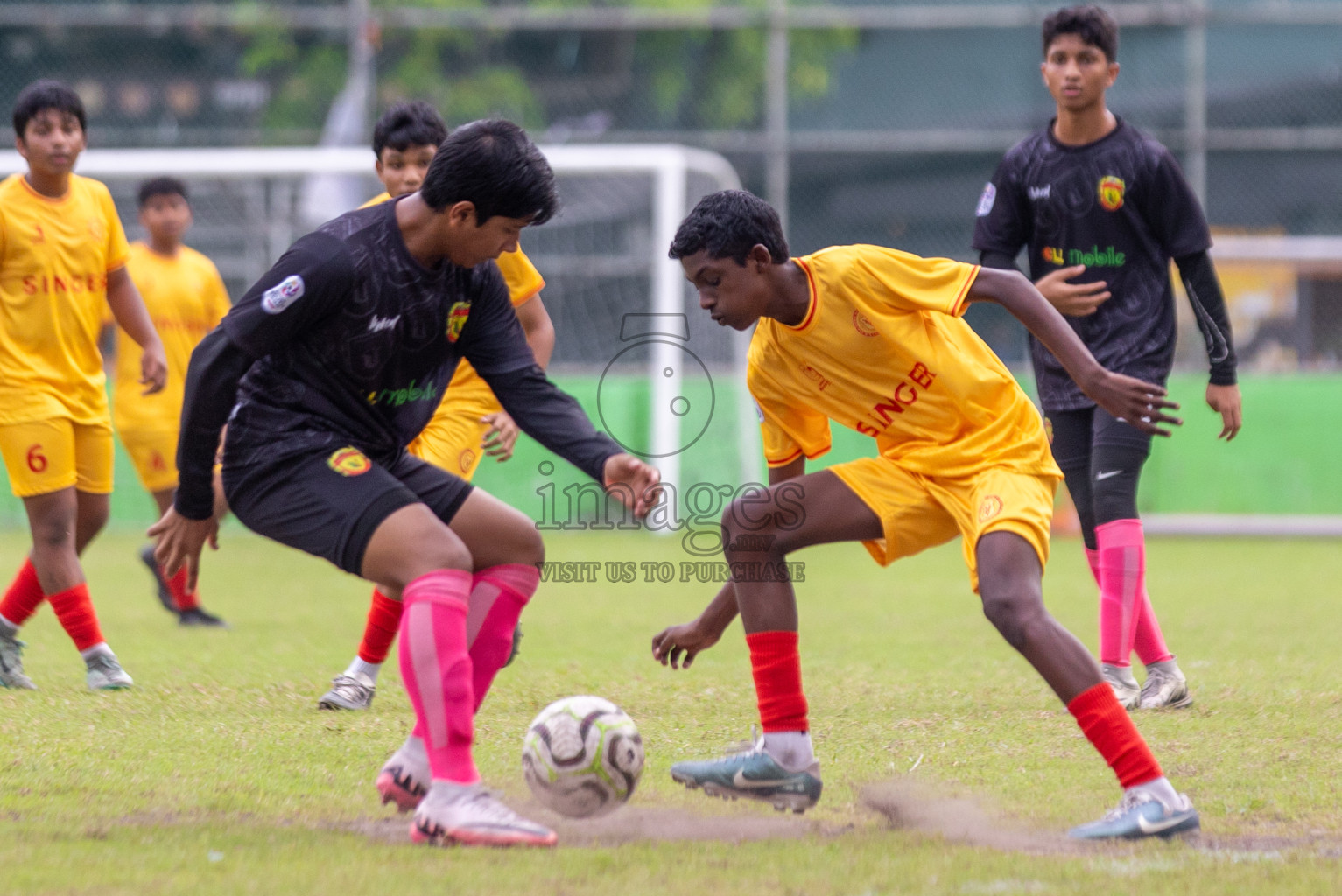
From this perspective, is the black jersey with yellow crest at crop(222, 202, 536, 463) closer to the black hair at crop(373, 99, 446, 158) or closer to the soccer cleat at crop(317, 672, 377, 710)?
the soccer cleat at crop(317, 672, 377, 710)

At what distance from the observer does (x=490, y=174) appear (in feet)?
11.2

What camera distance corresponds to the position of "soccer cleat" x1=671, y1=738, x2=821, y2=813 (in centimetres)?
374

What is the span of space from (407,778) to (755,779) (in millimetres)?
854

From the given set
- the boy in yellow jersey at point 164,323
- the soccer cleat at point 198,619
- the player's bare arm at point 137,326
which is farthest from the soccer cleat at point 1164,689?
the boy in yellow jersey at point 164,323

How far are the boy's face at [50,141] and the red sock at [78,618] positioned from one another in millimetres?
1564

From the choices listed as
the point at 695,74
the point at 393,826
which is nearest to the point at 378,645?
the point at 393,826

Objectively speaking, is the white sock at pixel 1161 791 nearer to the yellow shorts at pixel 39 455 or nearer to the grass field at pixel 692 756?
the grass field at pixel 692 756

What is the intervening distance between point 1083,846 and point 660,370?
398 inches

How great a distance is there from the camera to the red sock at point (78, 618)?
5590 millimetres

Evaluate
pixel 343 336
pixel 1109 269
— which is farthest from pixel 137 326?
pixel 1109 269

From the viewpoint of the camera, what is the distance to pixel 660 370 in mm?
13219

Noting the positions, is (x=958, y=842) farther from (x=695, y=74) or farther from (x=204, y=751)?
(x=695, y=74)

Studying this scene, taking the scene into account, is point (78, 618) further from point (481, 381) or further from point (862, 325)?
point (862, 325)

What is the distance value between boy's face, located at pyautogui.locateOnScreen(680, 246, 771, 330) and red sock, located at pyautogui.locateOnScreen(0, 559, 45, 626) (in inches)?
133
